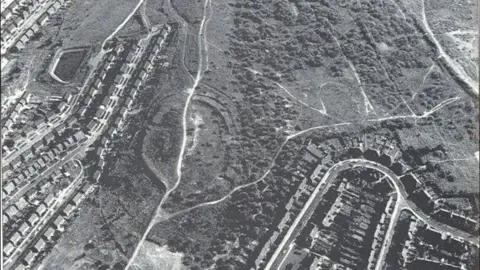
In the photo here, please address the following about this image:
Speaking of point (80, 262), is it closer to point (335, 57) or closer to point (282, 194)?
point (282, 194)

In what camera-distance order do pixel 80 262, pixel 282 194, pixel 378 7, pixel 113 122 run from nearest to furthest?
1. pixel 80 262
2. pixel 282 194
3. pixel 113 122
4. pixel 378 7

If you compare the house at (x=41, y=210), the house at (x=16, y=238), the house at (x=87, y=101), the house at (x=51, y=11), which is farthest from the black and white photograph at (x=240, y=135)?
the house at (x=51, y=11)

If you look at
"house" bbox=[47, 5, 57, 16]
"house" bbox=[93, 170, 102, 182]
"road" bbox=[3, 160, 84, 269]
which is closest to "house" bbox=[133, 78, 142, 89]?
"road" bbox=[3, 160, 84, 269]

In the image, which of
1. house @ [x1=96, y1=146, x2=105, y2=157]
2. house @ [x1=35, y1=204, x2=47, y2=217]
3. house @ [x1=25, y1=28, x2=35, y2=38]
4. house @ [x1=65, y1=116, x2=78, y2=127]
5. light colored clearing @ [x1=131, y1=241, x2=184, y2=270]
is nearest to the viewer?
light colored clearing @ [x1=131, y1=241, x2=184, y2=270]

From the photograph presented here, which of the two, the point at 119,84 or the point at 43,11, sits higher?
the point at 43,11

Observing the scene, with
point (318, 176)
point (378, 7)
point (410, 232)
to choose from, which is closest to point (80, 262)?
point (318, 176)

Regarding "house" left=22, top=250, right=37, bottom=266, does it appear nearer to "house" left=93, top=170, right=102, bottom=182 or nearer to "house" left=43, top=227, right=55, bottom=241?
"house" left=43, top=227, right=55, bottom=241

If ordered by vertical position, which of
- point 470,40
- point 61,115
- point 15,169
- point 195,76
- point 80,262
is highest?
point 470,40

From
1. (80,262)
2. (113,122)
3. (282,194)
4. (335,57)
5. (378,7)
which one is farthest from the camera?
(378,7)
